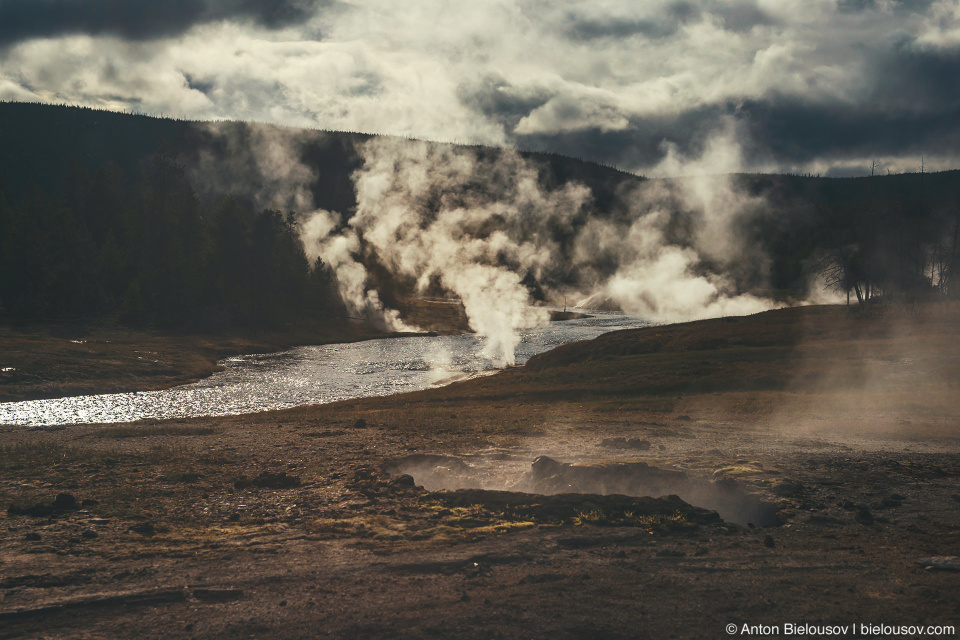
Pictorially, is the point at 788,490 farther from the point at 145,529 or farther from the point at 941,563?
the point at 145,529

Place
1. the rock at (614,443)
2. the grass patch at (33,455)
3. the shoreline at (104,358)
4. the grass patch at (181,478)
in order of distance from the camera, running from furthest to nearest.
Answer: the shoreline at (104,358) → the rock at (614,443) → the grass patch at (33,455) → the grass patch at (181,478)

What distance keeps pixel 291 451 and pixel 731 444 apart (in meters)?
16.4

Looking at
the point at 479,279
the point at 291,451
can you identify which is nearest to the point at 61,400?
the point at 291,451

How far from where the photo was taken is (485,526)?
14.2 m

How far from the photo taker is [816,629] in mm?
9625

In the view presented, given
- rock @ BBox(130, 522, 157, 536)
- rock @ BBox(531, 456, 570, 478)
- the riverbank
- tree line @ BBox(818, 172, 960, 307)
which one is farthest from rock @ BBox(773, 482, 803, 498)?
tree line @ BBox(818, 172, 960, 307)

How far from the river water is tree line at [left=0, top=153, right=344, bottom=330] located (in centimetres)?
1686

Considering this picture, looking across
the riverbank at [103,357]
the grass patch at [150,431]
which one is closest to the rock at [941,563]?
the grass patch at [150,431]

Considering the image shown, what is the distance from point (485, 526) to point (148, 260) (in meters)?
96.1

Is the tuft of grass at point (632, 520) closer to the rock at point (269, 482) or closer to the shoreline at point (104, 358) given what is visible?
the rock at point (269, 482)

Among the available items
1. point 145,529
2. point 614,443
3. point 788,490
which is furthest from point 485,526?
point 614,443

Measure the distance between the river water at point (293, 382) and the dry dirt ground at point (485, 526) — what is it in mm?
11539

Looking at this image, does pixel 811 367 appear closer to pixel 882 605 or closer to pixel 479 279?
pixel 882 605

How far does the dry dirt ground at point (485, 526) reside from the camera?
396 inches
